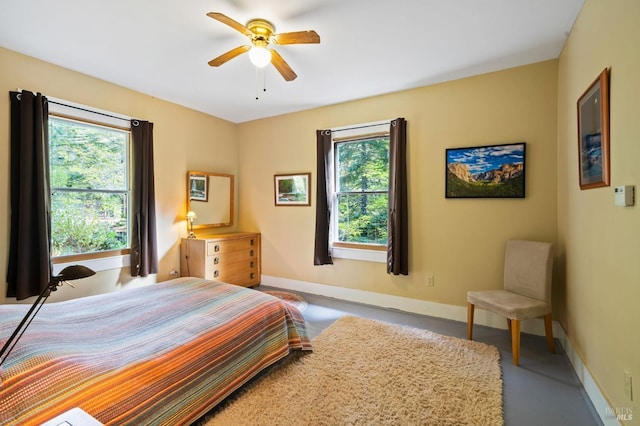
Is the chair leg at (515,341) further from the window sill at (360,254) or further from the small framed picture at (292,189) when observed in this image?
the small framed picture at (292,189)

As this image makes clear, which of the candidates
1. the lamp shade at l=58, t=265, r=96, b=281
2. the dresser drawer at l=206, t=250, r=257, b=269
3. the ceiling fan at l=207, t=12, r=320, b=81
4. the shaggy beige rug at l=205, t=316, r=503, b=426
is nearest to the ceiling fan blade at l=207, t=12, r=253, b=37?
the ceiling fan at l=207, t=12, r=320, b=81

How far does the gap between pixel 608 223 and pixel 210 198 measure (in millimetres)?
4290

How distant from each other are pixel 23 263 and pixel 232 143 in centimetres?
298

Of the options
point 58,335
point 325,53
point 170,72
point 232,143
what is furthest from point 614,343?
point 232,143

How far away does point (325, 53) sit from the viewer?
264 centimetres

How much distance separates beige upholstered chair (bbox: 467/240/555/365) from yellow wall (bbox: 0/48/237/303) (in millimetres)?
3692

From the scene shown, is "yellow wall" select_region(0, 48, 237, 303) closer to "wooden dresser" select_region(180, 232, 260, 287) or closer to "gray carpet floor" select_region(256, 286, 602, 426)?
"wooden dresser" select_region(180, 232, 260, 287)

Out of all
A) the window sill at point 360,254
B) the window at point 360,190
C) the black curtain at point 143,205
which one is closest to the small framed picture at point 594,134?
the window at point 360,190

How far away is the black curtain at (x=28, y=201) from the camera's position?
2564mm

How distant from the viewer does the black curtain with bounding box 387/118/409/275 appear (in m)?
3.34

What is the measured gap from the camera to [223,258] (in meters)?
3.98

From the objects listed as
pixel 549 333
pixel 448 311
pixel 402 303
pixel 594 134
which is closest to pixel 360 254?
pixel 402 303

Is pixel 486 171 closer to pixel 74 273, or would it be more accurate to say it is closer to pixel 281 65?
pixel 281 65

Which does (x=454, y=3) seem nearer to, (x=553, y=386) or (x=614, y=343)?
(x=614, y=343)
